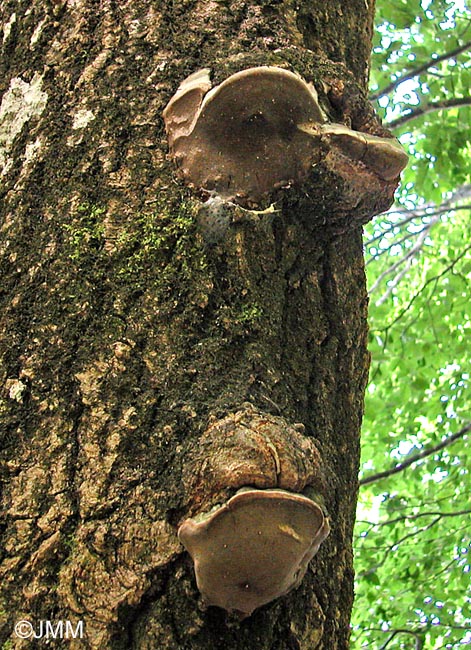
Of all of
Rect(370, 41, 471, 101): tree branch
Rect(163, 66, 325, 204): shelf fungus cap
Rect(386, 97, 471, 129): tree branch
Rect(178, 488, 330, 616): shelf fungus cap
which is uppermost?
Rect(370, 41, 471, 101): tree branch

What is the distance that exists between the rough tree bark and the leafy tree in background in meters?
3.63

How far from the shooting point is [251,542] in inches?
35.6

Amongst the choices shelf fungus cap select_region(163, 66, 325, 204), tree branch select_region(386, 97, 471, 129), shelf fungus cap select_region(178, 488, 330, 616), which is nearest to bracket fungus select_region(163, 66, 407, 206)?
shelf fungus cap select_region(163, 66, 325, 204)

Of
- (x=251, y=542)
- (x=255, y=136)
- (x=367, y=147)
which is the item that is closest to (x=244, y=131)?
(x=255, y=136)

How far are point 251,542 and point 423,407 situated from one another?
4.86 m

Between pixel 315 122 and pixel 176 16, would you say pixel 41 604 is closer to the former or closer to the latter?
pixel 315 122

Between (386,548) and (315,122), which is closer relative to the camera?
(315,122)

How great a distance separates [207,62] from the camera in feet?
4.35

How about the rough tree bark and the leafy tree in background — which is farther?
the leafy tree in background

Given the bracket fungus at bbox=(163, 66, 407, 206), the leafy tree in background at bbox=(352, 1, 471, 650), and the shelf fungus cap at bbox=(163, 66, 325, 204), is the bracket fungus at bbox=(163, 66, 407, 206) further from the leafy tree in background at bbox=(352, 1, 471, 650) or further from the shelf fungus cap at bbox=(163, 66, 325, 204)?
the leafy tree in background at bbox=(352, 1, 471, 650)

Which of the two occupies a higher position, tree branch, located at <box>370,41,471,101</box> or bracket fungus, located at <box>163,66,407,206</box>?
tree branch, located at <box>370,41,471,101</box>

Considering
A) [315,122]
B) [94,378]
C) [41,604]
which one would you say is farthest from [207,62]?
[41,604]

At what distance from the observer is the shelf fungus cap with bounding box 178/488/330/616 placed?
90cm

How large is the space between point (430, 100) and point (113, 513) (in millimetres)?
4786
